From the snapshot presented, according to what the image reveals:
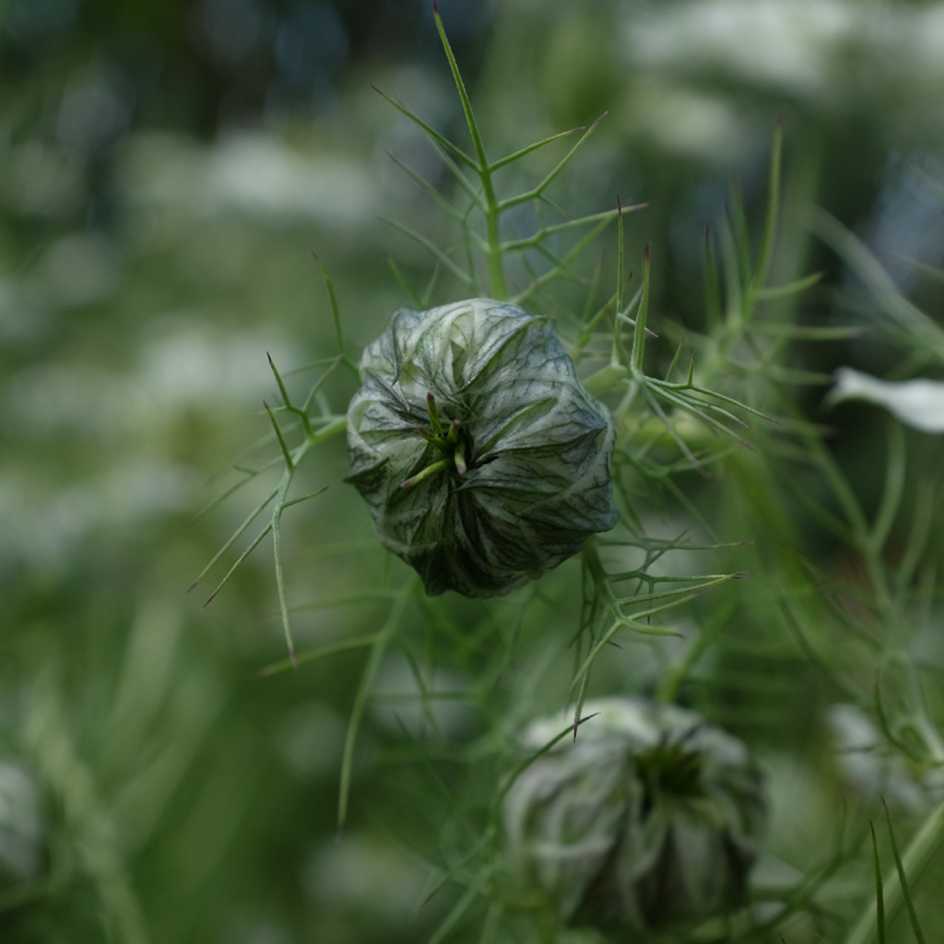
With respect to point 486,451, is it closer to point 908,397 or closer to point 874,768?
point 908,397

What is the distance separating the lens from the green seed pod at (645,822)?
53 centimetres

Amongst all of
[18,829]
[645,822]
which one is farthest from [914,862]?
[18,829]

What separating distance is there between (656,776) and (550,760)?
43mm

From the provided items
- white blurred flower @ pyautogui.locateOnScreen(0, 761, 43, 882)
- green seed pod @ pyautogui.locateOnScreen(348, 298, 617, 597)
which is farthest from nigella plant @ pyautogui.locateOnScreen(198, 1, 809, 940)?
white blurred flower @ pyautogui.locateOnScreen(0, 761, 43, 882)

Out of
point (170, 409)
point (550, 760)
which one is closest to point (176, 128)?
point (170, 409)

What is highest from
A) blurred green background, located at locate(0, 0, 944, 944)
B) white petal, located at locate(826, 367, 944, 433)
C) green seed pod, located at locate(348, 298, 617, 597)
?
green seed pod, located at locate(348, 298, 617, 597)

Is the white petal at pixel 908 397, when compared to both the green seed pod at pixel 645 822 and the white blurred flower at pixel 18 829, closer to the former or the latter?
the green seed pod at pixel 645 822

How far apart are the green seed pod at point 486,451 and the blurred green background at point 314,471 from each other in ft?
0.34

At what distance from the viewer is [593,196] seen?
1120mm

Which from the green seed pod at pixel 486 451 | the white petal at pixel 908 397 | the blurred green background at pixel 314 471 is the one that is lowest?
the blurred green background at pixel 314 471

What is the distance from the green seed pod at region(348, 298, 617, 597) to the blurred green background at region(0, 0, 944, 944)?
10 centimetres

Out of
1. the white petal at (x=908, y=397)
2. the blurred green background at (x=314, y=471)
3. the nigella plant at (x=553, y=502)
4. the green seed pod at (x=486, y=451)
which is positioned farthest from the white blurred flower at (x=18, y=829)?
the white petal at (x=908, y=397)

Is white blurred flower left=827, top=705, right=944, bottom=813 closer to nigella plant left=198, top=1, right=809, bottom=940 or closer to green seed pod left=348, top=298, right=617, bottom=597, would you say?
nigella plant left=198, top=1, right=809, bottom=940

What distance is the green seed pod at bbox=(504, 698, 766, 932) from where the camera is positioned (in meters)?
0.53
